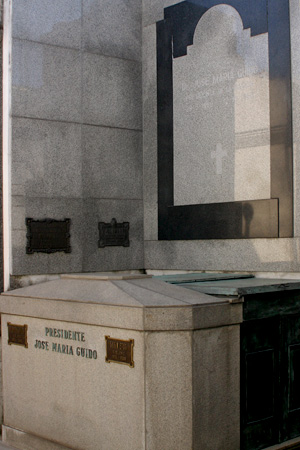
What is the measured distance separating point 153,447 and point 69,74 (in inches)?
206

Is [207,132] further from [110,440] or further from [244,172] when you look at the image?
[110,440]

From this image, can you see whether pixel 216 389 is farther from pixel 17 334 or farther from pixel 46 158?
pixel 46 158

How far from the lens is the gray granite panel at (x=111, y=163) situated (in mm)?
8422

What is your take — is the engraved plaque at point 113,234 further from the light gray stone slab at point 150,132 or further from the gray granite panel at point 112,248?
the light gray stone slab at point 150,132

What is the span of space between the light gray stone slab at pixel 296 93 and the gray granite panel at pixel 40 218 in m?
2.96

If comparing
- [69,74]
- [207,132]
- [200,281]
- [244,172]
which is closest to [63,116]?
[69,74]

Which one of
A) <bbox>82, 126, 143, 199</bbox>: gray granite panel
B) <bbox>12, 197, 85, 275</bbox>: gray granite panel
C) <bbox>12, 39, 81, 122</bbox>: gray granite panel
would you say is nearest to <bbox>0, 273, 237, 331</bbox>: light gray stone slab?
<bbox>12, 197, 85, 275</bbox>: gray granite panel

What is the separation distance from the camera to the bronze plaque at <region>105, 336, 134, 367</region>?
5.09 m

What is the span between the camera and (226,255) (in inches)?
306

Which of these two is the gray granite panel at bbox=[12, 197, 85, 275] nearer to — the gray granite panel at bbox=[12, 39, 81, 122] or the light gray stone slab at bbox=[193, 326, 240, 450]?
the gray granite panel at bbox=[12, 39, 81, 122]

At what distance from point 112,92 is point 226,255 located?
294 cm

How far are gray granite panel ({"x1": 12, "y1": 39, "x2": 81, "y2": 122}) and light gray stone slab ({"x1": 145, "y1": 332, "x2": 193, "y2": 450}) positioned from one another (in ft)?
13.8

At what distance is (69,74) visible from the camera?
27.1 ft

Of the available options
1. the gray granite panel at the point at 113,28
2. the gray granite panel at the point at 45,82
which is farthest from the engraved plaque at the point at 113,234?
the gray granite panel at the point at 113,28
